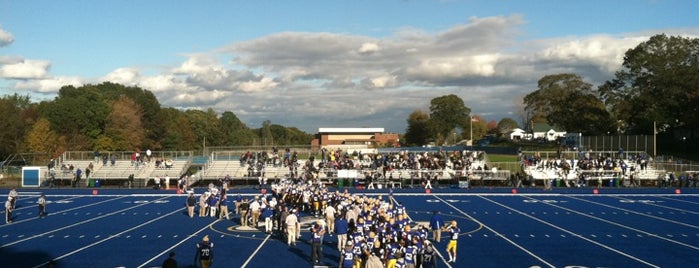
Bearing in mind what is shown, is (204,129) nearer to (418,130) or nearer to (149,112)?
(149,112)

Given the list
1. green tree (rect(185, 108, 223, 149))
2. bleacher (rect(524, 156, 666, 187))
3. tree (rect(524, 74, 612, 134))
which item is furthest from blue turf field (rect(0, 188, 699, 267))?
green tree (rect(185, 108, 223, 149))

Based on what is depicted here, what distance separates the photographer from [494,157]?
68.8 m

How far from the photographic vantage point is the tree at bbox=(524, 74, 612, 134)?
246ft

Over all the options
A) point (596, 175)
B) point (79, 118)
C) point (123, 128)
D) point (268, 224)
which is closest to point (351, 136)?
point (123, 128)

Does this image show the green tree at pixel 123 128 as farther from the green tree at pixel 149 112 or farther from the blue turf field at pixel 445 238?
the blue turf field at pixel 445 238

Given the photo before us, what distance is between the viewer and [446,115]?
113 metres

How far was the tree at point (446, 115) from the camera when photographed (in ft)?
369

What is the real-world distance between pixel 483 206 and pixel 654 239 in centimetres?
1119

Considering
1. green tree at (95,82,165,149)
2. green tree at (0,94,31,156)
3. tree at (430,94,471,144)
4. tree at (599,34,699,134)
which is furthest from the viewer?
tree at (430,94,471,144)

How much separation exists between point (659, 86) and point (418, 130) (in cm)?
5639

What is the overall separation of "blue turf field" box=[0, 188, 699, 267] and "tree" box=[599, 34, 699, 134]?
31710mm

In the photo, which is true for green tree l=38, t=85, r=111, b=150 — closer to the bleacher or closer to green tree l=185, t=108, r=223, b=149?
green tree l=185, t=108, r=223, b=149

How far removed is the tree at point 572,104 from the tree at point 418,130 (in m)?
33.4

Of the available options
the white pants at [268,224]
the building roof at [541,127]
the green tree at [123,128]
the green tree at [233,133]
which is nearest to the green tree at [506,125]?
the building roof at [541,127]
